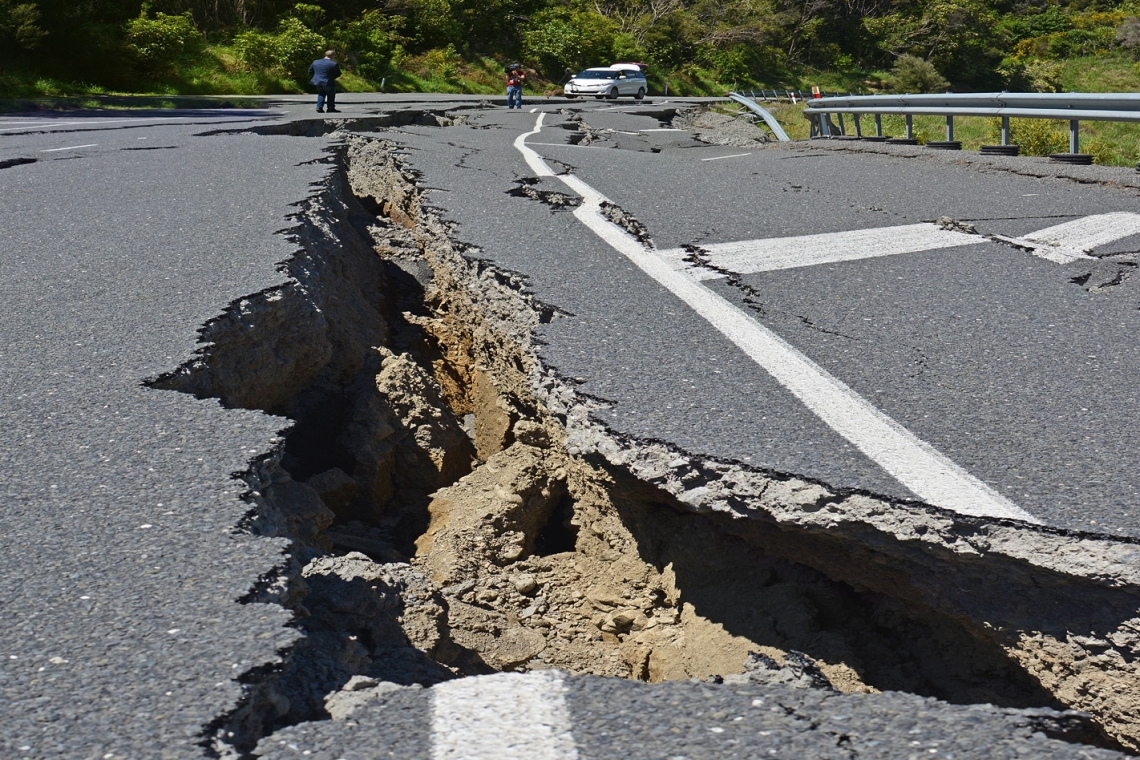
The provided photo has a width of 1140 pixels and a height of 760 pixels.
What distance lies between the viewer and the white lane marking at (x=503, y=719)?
1.81 metres

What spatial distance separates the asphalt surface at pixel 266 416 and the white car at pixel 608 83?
952 inches

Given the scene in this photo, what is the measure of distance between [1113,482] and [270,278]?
364 cm

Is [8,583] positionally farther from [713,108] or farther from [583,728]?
[713,108]

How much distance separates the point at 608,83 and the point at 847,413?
29.1m

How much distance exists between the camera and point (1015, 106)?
945cm

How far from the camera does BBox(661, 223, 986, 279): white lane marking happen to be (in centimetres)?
530

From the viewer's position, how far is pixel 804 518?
2660mm

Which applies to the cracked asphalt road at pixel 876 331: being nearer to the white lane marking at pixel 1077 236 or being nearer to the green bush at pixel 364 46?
the white lane marking at pixel 1077 236

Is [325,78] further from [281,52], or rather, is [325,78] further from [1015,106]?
[281,52]

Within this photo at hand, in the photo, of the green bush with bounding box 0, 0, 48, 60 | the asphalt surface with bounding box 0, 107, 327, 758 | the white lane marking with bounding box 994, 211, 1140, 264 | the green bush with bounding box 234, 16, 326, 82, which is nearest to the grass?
the green bush with bounding box 234, 16, 326, 82

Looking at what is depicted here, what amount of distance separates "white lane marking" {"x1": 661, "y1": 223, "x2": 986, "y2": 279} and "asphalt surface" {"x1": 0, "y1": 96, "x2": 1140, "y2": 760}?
0.63ft

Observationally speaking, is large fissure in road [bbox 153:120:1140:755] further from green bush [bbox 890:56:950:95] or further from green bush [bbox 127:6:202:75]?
green bush [bbox 890:56:950:95]

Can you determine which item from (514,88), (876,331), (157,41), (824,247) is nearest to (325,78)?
(514,88)


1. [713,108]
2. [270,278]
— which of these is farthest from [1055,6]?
[270,278]
